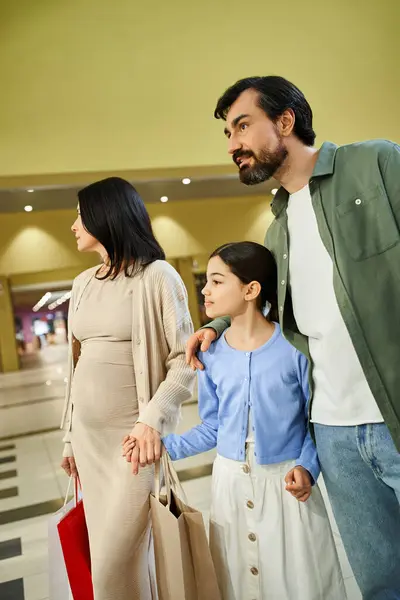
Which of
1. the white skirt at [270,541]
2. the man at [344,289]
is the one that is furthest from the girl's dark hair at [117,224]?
the white skirt at [270,541]

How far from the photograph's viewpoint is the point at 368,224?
4.25 feet

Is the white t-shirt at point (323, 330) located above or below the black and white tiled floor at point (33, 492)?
above

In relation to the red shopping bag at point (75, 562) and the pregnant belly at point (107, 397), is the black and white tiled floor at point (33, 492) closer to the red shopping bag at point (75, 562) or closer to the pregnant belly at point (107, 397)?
the red shopping bag at point (75, 562)

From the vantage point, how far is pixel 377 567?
1.43 m

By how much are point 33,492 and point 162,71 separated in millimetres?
4584

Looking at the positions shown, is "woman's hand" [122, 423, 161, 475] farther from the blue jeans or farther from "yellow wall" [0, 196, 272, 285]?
"yellow wall" [0, 196, 272, 285]

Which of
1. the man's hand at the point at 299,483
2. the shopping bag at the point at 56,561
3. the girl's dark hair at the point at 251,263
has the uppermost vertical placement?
the girl's dark hair at the point at 251,263

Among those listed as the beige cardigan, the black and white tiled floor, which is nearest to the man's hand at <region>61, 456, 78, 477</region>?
the beige cardigan

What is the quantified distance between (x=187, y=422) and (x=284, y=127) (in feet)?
16.9

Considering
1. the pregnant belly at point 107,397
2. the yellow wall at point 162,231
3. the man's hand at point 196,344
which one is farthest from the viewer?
the yellow wall at point 162,231

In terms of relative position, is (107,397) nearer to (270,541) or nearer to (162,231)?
(270,541)

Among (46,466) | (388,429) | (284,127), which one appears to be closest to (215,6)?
(46,466)

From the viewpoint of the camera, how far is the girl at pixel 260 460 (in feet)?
4.72

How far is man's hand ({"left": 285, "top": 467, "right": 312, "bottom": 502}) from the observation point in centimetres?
139
